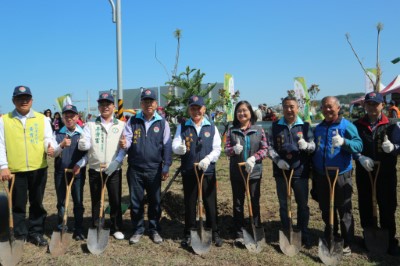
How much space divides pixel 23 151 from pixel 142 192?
1.75 meters

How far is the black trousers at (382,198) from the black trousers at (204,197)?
203 cm

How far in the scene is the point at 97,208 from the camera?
536cm

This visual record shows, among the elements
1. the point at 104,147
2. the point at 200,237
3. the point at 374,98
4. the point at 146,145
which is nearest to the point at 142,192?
the point at 146,145

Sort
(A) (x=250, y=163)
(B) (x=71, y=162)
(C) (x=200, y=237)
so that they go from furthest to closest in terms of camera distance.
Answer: (B) (x=71, y=162) → (C) (x=200, y=237) → (A) (x=250, y=163)

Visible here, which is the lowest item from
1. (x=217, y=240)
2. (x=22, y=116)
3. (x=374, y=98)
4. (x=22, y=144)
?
(x=217, y=240)

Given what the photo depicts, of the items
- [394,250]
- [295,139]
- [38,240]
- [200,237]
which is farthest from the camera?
[38,240]

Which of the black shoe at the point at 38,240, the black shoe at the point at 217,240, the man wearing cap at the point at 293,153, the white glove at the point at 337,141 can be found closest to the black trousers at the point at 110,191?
the black shoe at the point at 38,240

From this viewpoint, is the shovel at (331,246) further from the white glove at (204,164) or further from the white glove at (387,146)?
the white glove at (204,164)

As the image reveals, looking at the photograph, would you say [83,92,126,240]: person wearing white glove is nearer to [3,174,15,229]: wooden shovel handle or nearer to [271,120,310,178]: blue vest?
[3,174,15,229]: wooden shovel handle

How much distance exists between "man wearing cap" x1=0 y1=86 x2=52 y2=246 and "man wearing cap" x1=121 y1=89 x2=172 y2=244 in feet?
4.04

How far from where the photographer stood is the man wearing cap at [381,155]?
177 inches

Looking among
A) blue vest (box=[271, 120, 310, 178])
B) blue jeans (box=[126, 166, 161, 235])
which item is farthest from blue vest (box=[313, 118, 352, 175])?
blue jeans (box=[126, 166, 161, 235])

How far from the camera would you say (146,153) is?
505cm

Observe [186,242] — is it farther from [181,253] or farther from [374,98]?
[374,98]
